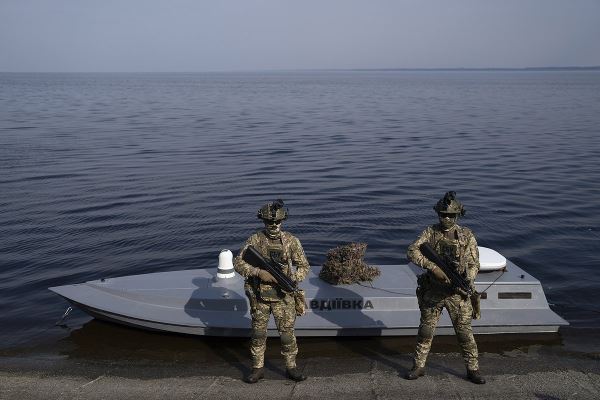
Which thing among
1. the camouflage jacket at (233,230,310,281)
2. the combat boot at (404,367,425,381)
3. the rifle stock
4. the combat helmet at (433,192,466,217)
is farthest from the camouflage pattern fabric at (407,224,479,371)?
the camouflage jacket at (233,230,310,281)

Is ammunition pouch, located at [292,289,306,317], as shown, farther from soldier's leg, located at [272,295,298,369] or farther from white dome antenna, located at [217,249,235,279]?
white dome antenna, located at [217,249,235,279]

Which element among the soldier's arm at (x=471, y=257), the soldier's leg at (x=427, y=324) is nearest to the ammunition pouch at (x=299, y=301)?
the soldier's leg at (x=427, y=324)

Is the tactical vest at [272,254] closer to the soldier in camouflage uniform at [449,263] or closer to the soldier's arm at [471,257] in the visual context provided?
the soldier in camouflage uniform at [449,263]

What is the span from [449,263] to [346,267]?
345 cm

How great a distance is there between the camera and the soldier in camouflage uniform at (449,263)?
26.6 ft

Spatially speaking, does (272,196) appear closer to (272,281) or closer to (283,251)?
(283,251)

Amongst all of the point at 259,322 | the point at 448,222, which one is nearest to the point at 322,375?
the point at 259,322

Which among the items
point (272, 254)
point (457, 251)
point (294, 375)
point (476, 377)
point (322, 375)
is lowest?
point (322, 375)

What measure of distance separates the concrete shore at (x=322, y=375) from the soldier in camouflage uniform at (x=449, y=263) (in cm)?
104

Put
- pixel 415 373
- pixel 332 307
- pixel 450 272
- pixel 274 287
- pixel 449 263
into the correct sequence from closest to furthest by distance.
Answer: pixel 450 272 → pixel 449 263 → pixel 274 287 → pixel 415 373 → pixel 332 307

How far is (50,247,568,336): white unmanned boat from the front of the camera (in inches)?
425

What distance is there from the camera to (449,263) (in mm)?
8086

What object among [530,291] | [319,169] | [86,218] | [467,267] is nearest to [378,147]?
[319,169]

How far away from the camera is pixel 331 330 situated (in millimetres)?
10750
